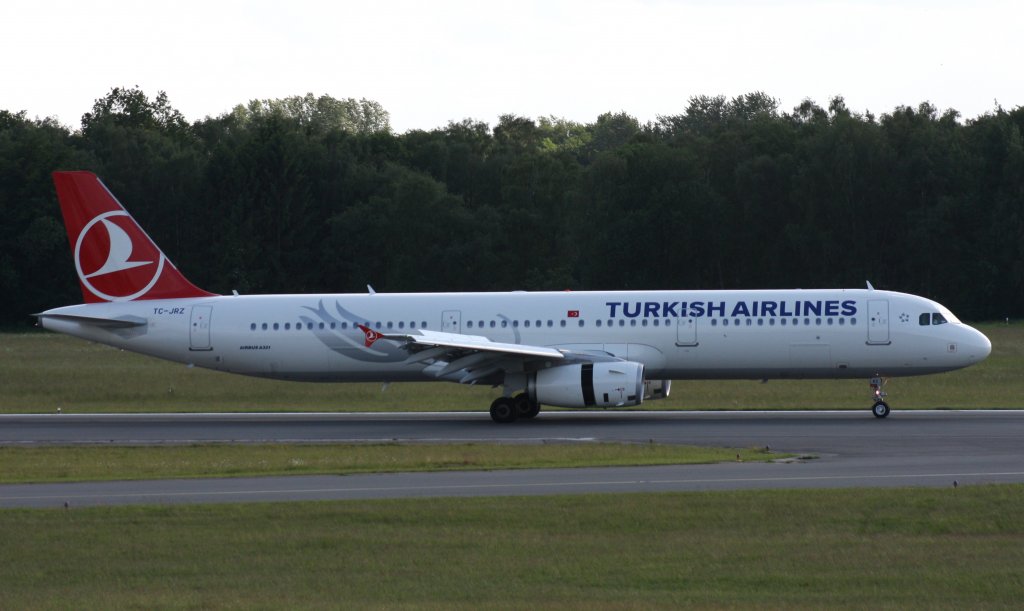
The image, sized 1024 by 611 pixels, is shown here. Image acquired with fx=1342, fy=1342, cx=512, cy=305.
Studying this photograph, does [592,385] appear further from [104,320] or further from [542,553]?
[542,553]

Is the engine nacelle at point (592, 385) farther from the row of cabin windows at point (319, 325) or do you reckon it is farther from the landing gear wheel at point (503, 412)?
the row of cabin windows at point (319, 325)

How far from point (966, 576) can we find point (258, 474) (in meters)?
13.7

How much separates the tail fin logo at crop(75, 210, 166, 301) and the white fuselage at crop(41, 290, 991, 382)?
1.62 feet

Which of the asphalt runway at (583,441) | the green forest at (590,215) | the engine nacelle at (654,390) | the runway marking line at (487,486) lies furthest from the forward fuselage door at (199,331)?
the green forest at (590,215)

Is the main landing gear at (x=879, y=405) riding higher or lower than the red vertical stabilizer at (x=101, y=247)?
lower

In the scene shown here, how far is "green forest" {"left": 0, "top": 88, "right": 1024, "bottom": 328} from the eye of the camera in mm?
88188

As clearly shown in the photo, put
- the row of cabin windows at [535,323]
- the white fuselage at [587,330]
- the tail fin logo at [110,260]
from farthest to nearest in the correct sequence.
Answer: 1. the tail fin logo at [110,260]
2. the row of cabin windows at [535,323]
3. the white fuselage at [587,330]

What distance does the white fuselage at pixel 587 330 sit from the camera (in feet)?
119

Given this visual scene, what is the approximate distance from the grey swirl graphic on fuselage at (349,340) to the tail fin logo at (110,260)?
534cm

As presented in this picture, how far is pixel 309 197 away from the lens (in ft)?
319

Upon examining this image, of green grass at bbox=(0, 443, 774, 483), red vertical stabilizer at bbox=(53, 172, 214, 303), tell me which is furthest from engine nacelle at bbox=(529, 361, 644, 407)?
red vertical stabilizer at bbox=(53, 172, 214, 303)

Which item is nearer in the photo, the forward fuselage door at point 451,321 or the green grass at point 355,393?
the forward fuselage door at point 451,321

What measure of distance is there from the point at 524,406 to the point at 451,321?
3.36 metres

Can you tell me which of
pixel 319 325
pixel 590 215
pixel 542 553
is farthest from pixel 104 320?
pixel 590 215
